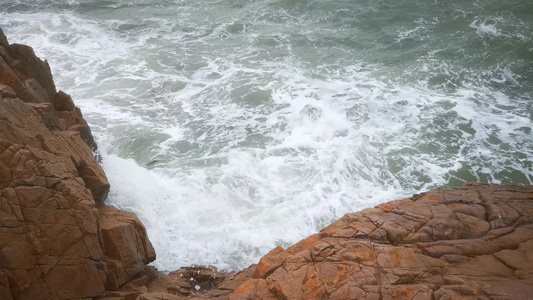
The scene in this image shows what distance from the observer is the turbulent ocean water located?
12.1 meters

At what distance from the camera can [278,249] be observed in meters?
7.99

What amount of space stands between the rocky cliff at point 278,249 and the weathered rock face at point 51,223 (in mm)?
16

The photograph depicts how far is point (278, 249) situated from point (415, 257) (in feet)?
8.15

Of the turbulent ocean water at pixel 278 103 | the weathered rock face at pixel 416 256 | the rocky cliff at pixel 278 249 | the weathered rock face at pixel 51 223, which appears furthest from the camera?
the turbulent ocean water at pixel 278 103

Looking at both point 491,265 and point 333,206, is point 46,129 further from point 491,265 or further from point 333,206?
point 491,265

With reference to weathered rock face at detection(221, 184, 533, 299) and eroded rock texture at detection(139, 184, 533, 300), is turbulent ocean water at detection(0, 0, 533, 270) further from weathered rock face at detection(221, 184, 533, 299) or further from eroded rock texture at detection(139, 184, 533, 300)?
weathered rock face at detection(221, 184, 533, 299)

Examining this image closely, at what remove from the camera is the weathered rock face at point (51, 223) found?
6891 millimetres

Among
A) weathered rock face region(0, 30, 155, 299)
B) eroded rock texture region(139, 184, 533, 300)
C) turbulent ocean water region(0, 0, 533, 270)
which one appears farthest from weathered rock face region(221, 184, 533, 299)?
turbulent ocean water region(0, 0, 533, 270)

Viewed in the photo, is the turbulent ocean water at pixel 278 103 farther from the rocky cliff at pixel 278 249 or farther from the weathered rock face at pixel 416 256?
the weathered rock face at pixel 416 256

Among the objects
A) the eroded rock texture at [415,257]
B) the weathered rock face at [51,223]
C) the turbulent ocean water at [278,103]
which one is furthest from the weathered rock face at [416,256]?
the turbulent ocean water at [278,103]

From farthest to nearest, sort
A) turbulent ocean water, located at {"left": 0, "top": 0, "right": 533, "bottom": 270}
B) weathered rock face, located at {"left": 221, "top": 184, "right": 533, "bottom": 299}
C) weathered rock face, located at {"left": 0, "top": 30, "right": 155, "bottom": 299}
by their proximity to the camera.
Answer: turbulent ocean water, located at {"left": 0, "top": 0, "right": 533, "bottom": 270}, weathered rock face, located at {"left": 0, "top": 30, "right": 155, "bottom": 299}, weathered rock face, located at {"left": 221, "top": 184, "right": 533, "bottom": 299}

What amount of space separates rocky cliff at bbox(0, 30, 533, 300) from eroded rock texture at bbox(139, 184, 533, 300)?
2cm

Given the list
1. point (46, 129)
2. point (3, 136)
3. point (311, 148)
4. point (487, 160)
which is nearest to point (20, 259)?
point (3, 136)

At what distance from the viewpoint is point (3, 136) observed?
720 centimetres
